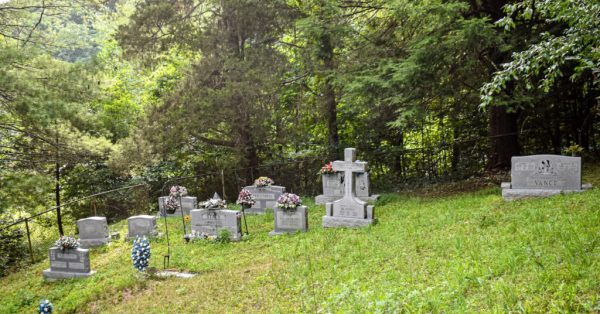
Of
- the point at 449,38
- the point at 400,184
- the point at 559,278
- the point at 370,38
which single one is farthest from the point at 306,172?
the point at 559,278

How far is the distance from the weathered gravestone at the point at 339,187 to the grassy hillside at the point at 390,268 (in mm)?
1748

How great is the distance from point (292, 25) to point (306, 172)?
5554 mm

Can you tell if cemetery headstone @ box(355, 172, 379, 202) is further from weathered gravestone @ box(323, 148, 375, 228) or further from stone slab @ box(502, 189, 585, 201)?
stone slab @ box(502, 189, 585, 201)

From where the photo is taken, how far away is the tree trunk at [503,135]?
527 inches

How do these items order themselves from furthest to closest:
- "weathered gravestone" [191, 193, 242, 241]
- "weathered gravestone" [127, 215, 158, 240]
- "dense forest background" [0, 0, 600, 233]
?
"weathered gravestone" [127, 215, 158, 240] → "weathered gravestone" [191, 193, 242, 241] → "dense forest background" [0, 0, 600, 233]

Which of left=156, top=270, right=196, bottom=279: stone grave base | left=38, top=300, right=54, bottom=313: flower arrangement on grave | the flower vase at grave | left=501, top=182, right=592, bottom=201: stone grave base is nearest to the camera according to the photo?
left=38, top=300, right=54, bottom=313: flower arrangement on grave

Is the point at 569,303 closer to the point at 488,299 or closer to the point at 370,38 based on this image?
the point at 488,299

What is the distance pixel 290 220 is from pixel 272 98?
574 centimetres

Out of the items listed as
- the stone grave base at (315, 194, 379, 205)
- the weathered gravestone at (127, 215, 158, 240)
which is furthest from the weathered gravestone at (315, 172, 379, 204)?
the weathered gravestone at (127, 215, 158, 240)

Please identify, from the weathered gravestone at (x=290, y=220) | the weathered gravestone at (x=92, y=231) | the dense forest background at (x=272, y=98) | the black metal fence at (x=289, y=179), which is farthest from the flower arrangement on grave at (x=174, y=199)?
the weathered gravestone at (x=290, y=220)

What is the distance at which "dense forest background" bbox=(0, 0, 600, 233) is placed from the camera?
10742 mm

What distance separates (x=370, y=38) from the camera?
44.1 ft

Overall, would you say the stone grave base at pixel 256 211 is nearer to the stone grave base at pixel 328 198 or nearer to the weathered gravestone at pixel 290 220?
the stone grave base at pixel 328 198

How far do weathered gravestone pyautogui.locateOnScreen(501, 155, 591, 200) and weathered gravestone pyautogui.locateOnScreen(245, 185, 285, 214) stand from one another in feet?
→ 22.8
